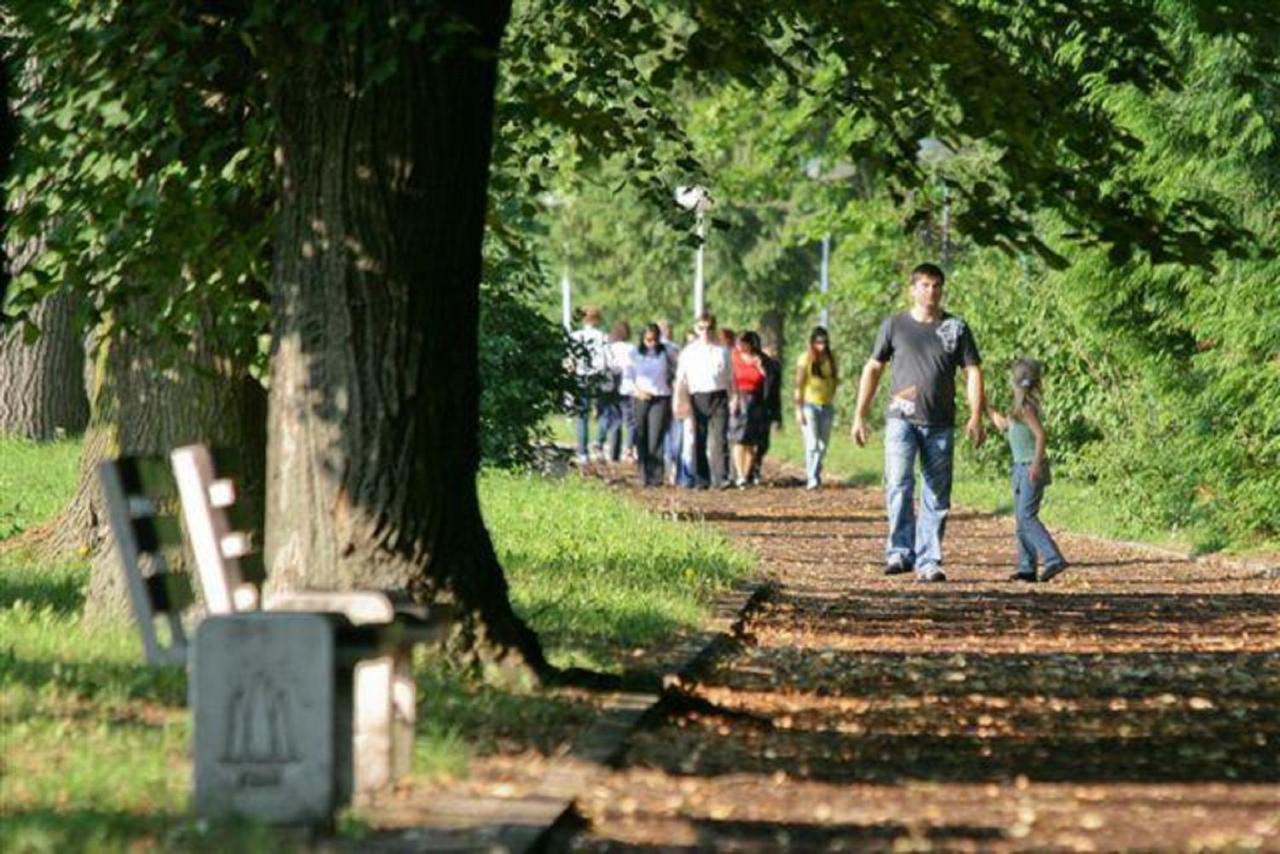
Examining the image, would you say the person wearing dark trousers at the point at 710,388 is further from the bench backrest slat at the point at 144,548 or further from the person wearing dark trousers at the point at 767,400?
the bench backrest slat at the point at 144,548

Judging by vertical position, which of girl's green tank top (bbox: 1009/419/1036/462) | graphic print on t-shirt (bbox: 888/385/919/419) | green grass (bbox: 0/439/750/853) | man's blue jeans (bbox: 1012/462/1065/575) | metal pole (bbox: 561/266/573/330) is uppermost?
metal pole (bbox: 561/266/573/330)

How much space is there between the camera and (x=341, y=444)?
1137 cm

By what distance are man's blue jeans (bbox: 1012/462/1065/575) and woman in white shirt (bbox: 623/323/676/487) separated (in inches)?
603

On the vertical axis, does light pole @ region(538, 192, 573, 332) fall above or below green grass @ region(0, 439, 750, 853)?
above

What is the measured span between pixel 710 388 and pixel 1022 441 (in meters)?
14.4

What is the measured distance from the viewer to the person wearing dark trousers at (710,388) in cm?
3484

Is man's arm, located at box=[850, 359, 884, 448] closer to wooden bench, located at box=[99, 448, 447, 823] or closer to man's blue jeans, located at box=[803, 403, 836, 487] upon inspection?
wooden bench, located at box=[99, 448, 447, 823]

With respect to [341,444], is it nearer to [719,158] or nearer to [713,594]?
[713,594]

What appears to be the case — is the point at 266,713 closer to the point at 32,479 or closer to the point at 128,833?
the point at 128,833

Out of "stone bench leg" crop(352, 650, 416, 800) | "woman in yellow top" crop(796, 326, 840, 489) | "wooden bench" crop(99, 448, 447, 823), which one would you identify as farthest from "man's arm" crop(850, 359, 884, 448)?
"woman in yellow top" crop(796, 326, 840, 489)

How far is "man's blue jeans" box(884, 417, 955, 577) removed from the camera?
19594mm

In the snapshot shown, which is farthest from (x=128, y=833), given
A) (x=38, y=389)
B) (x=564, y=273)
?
(x=564, y=273)

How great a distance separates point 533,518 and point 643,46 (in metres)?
8.64

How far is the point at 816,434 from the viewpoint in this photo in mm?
36625
